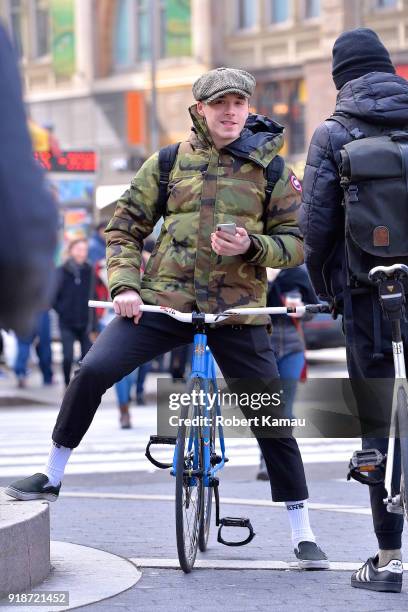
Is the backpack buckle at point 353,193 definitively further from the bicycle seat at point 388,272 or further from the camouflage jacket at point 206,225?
the camouflage jacket at point 206,225

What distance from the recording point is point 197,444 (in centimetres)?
559

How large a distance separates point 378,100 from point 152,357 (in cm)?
139

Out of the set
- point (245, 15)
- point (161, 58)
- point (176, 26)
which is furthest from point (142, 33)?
point (245, 15)

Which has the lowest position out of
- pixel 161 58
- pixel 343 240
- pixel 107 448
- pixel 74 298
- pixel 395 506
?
pixel 107 448

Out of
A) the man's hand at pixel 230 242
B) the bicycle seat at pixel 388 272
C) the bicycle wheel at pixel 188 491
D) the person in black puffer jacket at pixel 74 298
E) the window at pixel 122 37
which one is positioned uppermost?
the window at pixel 122 37

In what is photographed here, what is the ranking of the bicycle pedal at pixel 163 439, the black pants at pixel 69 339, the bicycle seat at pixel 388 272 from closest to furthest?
1. the bicycle seat at pixel 388 272
2. the bicycle pedal at pixel 163 439
3. the black pants at pixel 69 339

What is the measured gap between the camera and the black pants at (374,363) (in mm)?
5082

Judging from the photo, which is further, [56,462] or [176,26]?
[176,26]

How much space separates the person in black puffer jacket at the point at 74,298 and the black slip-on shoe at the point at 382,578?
10805 mm

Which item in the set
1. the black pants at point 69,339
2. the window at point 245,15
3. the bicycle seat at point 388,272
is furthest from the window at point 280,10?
the bicycle seat at point 388,272

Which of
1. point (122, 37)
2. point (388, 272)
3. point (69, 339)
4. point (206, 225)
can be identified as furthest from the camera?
point (122, 37)

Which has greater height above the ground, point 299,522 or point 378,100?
point 378,100

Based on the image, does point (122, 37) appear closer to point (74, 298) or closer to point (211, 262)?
point (74, 298)

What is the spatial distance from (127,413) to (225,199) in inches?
289
